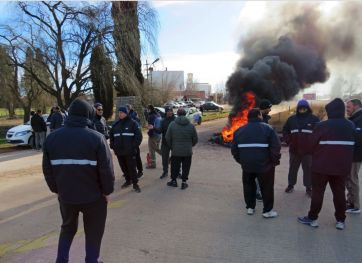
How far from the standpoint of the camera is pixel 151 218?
572cm

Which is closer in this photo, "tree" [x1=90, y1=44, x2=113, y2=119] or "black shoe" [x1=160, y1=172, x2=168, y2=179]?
"black shoe" [x1=160, y1=172, x2=168, y2=179]

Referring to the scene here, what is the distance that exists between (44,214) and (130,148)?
210 centimetres

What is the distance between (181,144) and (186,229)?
2649 millimetres

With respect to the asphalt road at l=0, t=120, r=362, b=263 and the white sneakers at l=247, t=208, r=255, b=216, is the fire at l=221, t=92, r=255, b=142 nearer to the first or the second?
→ the asphalt road at l=0, t=120, r=362, b=263

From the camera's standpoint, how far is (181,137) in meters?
7.66

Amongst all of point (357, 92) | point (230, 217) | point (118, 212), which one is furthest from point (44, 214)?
point (357, 92)

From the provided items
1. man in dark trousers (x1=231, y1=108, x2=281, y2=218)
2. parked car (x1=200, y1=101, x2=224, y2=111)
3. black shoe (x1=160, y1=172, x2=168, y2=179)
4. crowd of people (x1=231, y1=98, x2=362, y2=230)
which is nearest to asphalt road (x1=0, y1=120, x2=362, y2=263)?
crowd of people (x1=231, y1=98, x2=362, y2=230)

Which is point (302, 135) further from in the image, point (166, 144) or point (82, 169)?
point (82, 169)

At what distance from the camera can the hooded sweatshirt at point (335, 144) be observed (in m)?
5.09

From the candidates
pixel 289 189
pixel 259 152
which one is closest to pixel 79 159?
Result: pixel 259 152

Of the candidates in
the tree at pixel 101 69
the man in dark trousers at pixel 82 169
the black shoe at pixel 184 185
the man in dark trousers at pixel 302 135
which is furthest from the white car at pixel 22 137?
the man in dark trousers at pixel 82 169

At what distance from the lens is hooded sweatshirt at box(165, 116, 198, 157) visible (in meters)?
7.63

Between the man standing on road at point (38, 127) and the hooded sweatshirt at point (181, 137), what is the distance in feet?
24.9

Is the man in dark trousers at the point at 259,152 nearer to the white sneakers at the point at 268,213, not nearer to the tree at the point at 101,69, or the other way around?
the white sneakers at the point at 268,213
